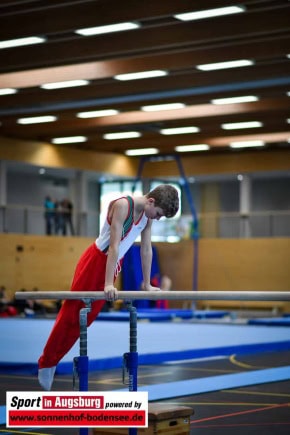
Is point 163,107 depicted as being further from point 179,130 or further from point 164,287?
point 164,287

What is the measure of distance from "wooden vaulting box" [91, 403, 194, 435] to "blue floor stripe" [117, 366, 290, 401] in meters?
2.56

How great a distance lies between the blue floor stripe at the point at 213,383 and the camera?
9398 millimetres

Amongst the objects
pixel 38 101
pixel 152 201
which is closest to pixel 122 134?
pixel 38 101

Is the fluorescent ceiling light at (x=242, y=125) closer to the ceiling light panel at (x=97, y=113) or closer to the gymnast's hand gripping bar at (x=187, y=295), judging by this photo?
the ceiling light panel at (x=97, y=113)

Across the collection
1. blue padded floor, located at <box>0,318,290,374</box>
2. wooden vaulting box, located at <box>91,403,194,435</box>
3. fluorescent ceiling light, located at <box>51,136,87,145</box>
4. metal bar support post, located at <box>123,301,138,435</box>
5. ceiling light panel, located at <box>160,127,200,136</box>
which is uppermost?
ceiling light panel, located at <box>160,127,200,136</box>

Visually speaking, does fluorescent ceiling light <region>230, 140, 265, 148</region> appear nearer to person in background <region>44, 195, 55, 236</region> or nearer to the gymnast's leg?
person in background <region>44, 195, 55, 236</region>

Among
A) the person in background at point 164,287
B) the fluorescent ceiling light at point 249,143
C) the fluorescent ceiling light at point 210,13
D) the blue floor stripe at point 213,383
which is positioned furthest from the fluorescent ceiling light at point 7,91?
the blue floor stripe at point 213,383

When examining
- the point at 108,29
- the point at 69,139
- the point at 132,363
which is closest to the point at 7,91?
the point at 108,29

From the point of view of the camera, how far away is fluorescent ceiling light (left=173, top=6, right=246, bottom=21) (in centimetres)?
1478

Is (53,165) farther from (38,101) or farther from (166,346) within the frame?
(166,346)

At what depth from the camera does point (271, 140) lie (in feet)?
99.5

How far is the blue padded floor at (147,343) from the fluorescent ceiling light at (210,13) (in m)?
5.77

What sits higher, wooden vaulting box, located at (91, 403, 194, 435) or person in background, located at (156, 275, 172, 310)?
wooden vaulting box, located at (91, 403, 194, 435)

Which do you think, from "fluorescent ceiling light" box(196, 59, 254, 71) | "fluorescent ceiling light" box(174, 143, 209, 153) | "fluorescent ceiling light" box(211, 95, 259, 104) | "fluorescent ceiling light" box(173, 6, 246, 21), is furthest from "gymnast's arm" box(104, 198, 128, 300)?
"fluorescent ceiling light" box(174, 143, 209, 153)
